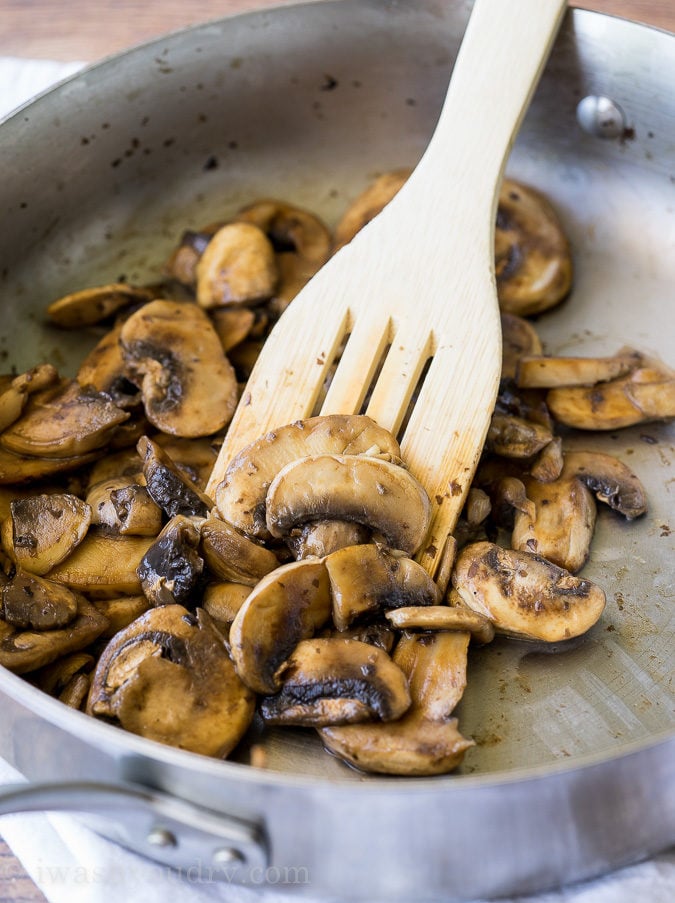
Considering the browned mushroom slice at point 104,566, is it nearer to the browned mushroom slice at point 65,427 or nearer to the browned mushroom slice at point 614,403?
the browned mushroom slice at point 65,427

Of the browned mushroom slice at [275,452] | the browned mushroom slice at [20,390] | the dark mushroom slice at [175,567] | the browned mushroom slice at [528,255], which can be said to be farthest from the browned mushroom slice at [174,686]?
the browned mushroom slice at [528,255]

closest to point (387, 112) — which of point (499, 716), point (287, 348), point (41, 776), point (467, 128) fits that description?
point (467, 128)

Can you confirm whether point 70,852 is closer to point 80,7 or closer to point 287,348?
point 287,348

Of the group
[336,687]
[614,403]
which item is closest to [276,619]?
[336,687]

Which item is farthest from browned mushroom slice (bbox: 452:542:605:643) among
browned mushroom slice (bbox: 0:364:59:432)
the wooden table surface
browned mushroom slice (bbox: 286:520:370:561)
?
the wooden table surface

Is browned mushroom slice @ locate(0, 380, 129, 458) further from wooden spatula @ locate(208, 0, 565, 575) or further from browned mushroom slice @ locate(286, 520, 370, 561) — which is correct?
browned mushroom slice @ locate(286, 520, 370, 561)
